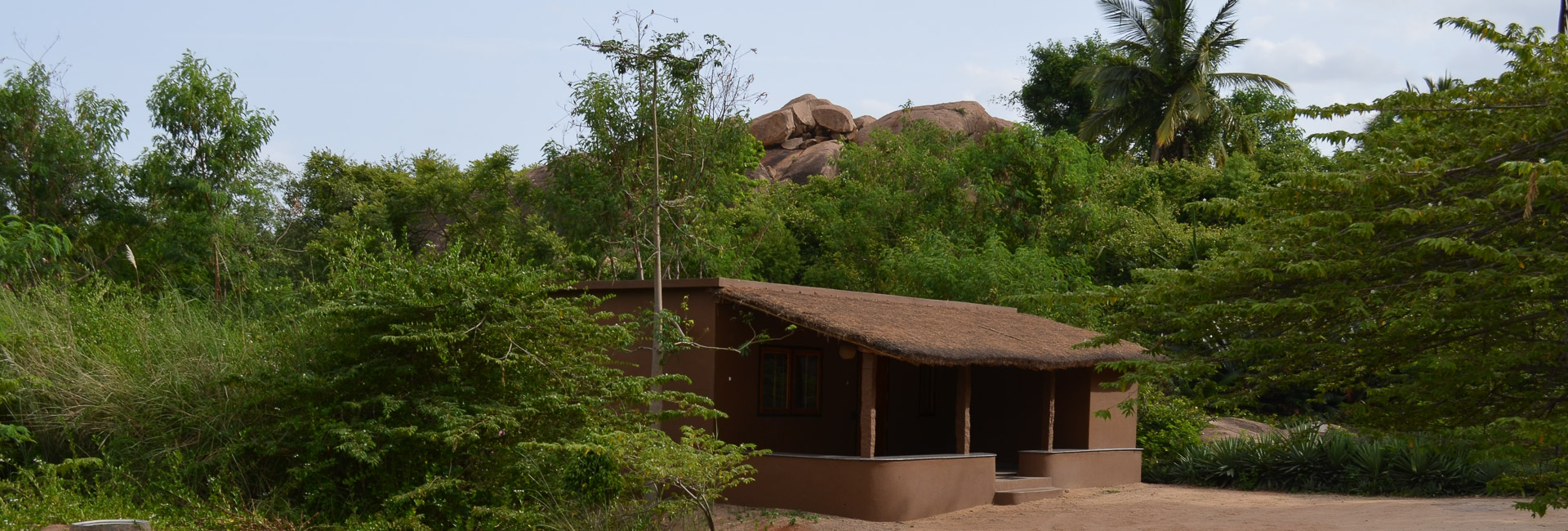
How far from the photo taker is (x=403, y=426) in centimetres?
1061

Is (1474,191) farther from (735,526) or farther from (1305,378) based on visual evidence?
(735,526)

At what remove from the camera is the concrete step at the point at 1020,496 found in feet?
46.5

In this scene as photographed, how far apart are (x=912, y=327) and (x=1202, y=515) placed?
401 cm

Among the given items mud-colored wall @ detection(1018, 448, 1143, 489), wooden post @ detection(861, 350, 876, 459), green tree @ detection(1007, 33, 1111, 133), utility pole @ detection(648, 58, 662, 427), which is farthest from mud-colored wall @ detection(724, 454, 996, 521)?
green tree @ detection(1007, 33, 1111, 133)

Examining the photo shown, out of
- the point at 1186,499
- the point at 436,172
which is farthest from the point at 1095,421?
the point at 436,172

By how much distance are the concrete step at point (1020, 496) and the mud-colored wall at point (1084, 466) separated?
0.42 meters

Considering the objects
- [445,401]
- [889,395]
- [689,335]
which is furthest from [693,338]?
[889,395]

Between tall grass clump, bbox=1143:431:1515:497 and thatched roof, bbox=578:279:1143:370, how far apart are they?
103 inches

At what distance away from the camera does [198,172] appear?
19.2 metres

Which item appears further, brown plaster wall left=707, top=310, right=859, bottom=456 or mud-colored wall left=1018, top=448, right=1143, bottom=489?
mud-colored wall left=1018, top=448, right=1143, bottom=489

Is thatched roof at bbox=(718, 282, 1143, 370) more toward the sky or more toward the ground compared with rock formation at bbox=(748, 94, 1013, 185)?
more toward the ground

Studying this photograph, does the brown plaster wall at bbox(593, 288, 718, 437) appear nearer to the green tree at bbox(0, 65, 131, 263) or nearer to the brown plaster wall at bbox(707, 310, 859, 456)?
the brown plaster wall at bbox(707, 310, 859, 456)

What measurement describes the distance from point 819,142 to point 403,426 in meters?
32.7

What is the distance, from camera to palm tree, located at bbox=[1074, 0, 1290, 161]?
112 ft
